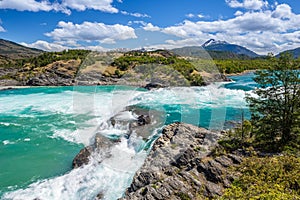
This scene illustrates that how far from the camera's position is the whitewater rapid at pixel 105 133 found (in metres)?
13.9

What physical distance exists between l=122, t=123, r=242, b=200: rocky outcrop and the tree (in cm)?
332

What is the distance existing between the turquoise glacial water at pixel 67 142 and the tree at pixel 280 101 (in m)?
7.86

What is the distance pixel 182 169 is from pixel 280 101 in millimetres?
5978

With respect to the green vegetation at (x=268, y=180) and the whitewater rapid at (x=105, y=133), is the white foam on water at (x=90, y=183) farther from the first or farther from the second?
the green vegetation at (x=268, y=180)

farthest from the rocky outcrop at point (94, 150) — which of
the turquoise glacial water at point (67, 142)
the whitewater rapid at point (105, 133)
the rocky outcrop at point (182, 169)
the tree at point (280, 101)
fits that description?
the tree at point (280, 101)

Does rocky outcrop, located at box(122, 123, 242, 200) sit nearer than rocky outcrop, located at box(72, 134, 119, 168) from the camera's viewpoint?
Yes

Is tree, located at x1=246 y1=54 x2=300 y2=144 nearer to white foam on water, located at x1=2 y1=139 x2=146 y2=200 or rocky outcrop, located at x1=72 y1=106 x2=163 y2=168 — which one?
white foam on water, located at x1=2 y1=139 x2=146 y2=200

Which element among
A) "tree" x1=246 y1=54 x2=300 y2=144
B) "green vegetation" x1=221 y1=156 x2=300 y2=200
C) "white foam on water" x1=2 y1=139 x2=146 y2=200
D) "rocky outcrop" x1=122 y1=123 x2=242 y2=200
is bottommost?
"white foam on water" x1=2 y1=139 x2=146 y2=200

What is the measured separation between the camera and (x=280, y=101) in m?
12.8

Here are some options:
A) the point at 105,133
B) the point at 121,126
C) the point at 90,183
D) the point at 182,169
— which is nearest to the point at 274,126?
the point at 182,169

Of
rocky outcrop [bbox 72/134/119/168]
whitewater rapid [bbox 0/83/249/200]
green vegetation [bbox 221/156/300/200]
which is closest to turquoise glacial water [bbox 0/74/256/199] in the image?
whitewater rapid [bbox 0/83/249/200]

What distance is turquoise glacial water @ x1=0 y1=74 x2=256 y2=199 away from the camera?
561 inches

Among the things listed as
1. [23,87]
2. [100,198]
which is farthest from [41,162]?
[23,87]

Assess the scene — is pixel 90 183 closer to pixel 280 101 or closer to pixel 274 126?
pixel 274 126
